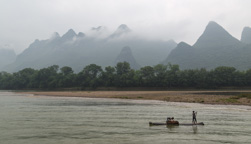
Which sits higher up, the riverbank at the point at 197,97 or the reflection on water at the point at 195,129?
the riverbank at the point at 197,97

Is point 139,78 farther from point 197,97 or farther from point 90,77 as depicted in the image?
point 197,97

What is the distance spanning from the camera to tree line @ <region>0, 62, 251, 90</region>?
377 ft

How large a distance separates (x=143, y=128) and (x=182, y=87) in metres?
97.9

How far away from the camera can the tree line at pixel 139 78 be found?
4523 inches

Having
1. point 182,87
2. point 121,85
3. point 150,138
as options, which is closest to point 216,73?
point 182,87

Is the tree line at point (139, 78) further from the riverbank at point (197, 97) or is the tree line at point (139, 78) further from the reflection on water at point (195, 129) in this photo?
the reflection on water at point (195, 129)

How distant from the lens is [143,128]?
83.5 ft

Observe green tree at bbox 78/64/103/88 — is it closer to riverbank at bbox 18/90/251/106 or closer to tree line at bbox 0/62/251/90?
tree line at bbox 0/62/251/90

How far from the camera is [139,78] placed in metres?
128

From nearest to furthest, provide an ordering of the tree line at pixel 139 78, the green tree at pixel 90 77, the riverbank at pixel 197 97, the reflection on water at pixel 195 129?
the reflection on water at pixel 195 129
the riverbank at pixel 197 97
the tree line at pixel 139 78
the green tree at pixel 90 77

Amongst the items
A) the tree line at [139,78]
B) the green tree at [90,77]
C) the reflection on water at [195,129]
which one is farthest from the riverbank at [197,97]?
the green tree at [90,77]

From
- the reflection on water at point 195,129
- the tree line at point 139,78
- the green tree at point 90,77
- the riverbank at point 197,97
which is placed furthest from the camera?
the green tree at point 90,77

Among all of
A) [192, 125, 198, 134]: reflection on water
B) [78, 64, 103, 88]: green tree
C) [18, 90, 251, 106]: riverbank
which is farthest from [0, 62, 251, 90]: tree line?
[192, 125, 198, 134]: reflection on water

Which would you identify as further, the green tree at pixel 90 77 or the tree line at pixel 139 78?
the green tree at pixel 90 77
